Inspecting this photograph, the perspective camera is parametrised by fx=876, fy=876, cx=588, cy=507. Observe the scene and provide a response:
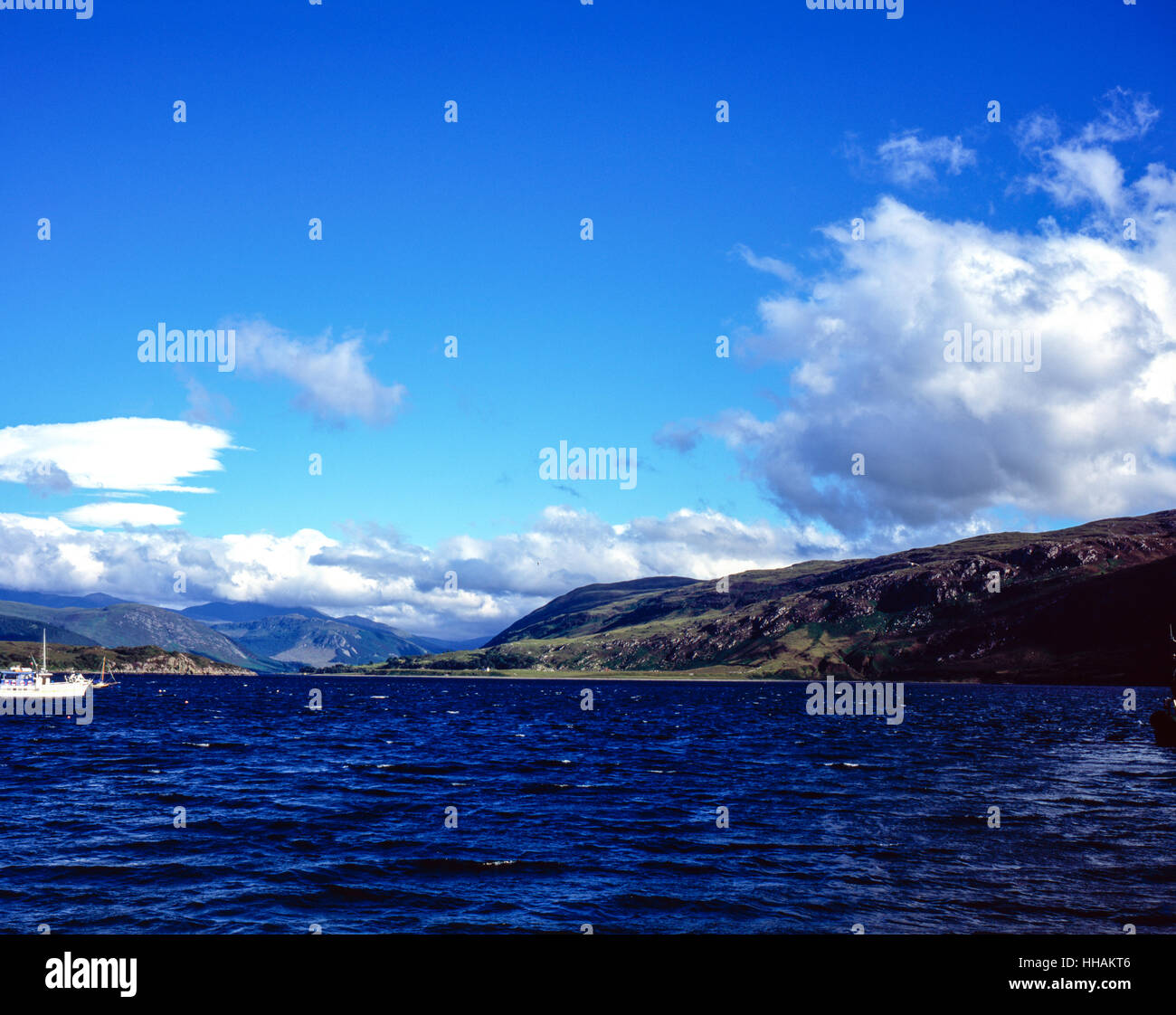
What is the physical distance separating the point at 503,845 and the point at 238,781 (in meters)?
27.5

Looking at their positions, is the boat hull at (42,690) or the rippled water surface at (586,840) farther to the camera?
the boat hull at (42,690)

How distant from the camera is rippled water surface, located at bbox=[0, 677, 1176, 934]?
27.2 metres

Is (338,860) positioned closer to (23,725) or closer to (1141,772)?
(1141,772)

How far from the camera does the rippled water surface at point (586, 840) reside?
27.2m

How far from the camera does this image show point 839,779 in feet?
192

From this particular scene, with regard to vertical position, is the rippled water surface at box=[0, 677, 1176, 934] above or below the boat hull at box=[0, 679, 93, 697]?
above

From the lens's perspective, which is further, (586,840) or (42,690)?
(42,690)

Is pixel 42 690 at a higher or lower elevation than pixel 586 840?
lower

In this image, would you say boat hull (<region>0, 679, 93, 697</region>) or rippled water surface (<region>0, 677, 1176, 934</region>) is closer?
rippled water surface (<region>0, 677, 1176, 934</region>)

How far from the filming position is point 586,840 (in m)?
38.1

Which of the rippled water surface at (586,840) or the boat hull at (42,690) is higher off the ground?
the rippled water surface at (586,840)
